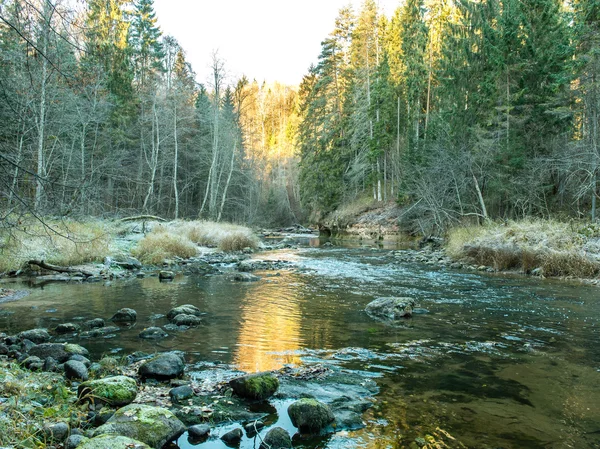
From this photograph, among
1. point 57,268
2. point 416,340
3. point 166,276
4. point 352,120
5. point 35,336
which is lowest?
point 416,340

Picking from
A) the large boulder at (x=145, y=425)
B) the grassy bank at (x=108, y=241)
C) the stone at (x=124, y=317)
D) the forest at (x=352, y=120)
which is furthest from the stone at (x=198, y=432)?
the stone at (x=124, y=317)

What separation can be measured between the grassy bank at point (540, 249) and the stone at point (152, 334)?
1235 cm

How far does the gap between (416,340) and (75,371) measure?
5.16 metres

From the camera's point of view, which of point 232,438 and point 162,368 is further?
point 162,368

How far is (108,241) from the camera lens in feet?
54.4

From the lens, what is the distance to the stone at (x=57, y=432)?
3451 mm

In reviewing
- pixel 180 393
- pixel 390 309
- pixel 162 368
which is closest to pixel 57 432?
pixel 180 393

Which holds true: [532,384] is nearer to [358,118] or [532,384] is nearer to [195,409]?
[195,409]

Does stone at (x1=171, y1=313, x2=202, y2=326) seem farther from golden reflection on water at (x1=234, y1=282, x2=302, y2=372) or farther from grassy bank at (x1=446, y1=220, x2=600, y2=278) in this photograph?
grassy bank at (x1=446, y1=220, x2=600, y2=278)

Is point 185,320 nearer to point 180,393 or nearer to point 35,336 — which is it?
point 35,336

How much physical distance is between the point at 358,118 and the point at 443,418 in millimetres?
40913

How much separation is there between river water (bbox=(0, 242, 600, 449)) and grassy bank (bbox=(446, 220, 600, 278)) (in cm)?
120

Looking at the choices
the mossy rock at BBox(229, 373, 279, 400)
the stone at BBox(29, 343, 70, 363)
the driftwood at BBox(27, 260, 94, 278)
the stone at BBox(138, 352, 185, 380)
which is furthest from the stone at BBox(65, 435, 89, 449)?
the driftwood at BBox(27, 260, 94, 278)

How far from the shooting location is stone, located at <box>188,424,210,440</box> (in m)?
3.97
